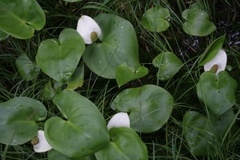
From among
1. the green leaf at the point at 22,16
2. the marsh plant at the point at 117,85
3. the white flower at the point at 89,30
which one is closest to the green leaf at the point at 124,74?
the marsh plant at the point at 117,85

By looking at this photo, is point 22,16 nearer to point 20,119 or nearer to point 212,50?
point 20,119

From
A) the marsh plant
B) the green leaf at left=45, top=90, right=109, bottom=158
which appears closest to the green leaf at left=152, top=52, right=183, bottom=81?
the marsh plant

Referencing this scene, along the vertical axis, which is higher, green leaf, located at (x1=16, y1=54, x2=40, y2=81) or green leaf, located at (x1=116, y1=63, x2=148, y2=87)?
green leaf, located at (x1=116, y1=63, x2=148, y2=87)

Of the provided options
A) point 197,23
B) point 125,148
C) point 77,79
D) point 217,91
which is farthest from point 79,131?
point 197,23

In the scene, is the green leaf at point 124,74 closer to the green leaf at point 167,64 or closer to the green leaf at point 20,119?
the green leaf at point 167,64

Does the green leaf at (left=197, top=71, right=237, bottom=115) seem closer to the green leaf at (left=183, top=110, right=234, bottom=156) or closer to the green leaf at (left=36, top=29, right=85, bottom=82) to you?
the green leaf at (left=183, top=110, right=234, bottom=156)
